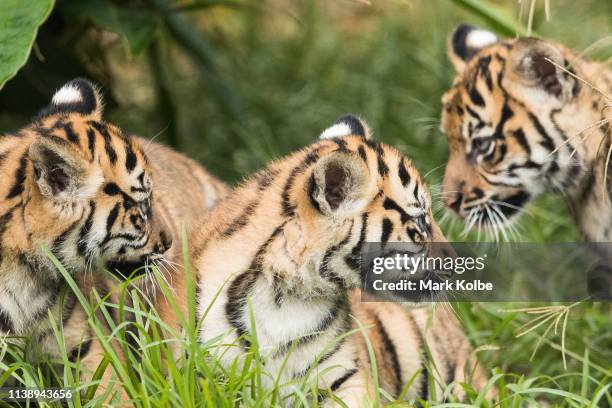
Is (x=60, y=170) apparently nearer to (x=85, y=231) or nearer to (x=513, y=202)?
(x=85, y=231)

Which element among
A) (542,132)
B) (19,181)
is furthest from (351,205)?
(542,132)

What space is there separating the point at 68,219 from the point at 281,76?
5.07m

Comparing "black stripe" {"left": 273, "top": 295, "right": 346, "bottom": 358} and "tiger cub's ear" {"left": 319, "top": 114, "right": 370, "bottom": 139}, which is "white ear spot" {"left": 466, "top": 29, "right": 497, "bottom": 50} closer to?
"tiger cub's ear" {"left": 319, "top": 114, "right": 370, "bottom": 139}

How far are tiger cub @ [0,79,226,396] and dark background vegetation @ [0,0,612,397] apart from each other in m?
1.67

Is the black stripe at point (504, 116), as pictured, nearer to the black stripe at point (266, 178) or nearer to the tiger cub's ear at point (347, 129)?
the tiger cub's ear at point (347, 129)

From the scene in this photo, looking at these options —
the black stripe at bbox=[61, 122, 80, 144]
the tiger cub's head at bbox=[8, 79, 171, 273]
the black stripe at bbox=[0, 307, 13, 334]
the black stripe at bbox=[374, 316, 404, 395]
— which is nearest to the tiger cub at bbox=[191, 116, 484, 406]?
the tiger cub's head at bbox=[8, 79, 171, 273]

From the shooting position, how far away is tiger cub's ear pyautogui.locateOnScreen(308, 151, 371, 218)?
14.9 feet

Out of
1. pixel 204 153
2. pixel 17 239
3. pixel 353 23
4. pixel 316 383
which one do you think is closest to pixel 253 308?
pixel 316 383

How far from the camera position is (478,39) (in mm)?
6637

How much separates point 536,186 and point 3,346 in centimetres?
327

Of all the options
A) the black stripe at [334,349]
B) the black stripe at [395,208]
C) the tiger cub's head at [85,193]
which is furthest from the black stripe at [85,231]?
the black stripe at [395,208]

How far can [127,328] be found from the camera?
5.15 m

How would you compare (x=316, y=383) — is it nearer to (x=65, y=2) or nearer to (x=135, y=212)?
(x=135, y=212)

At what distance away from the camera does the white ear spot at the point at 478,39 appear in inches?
260
